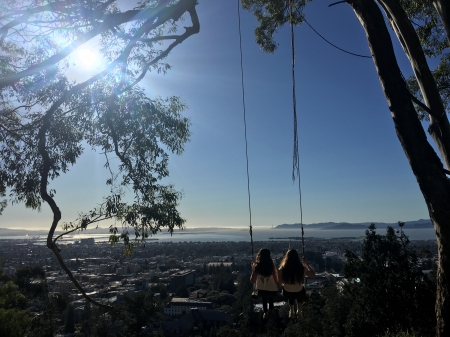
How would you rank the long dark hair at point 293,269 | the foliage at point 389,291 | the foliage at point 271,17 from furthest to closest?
the foliage at point 389,291
the foliage at point 271,17
the long dark hair at point 293,269

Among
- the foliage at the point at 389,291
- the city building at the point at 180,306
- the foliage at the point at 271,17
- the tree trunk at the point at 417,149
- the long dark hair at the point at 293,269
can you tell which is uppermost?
the foliage at the point at 271,17

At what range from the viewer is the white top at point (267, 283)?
4.43 m

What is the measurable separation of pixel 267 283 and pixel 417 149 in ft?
7.73

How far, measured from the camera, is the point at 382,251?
43.4 feet

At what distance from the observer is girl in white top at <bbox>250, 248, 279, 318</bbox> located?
442 centimetres

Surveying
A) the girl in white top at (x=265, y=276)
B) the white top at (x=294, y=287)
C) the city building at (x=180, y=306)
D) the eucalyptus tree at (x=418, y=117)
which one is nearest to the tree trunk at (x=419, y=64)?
the eucalyptus tree at (x=418, y=117)

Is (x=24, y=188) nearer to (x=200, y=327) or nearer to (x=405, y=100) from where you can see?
(x=405, y=100)

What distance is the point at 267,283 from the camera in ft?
14.6

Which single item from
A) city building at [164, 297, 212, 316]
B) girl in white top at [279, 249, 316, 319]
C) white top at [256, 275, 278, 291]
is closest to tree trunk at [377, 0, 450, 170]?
girl in white top at [279, 249, 316, 319]

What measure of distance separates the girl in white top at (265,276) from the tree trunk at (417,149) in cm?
186

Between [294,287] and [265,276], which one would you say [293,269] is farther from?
[265,276]

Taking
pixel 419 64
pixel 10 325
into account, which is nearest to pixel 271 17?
pixel 419 64

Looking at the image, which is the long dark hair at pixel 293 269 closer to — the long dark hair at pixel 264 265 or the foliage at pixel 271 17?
the long dark hair at pixel 264 265

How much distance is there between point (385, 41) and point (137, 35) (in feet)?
9.76
